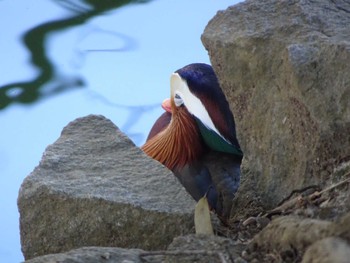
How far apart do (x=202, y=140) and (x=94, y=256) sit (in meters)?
0.86

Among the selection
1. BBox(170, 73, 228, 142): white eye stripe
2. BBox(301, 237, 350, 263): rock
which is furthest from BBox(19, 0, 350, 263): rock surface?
BBox(170, 73, 228, 142): white eye stripe

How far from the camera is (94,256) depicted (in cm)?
83

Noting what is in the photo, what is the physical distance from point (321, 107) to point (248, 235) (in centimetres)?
15

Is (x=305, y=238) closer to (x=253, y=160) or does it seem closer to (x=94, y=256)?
(x=94, y=256)

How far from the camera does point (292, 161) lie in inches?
43.1

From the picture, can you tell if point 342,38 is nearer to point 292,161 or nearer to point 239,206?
point 292,161

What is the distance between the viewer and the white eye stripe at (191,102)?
157 cm

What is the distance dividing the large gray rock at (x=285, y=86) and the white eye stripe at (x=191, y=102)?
1.17 feet

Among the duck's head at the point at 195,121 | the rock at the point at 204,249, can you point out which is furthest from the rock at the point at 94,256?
the duck's head at the point at 195,121

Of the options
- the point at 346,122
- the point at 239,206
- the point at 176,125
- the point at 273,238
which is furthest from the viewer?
the point at 176,125

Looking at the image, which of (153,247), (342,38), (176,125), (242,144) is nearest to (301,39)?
(342,38)

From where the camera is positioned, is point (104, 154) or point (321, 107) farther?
point (104, 154)

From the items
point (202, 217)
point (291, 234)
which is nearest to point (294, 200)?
point (202, 217)

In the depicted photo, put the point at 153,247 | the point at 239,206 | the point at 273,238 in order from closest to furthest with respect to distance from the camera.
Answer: the point at 273,238 < the point at 153,247 < the point at 239,206
